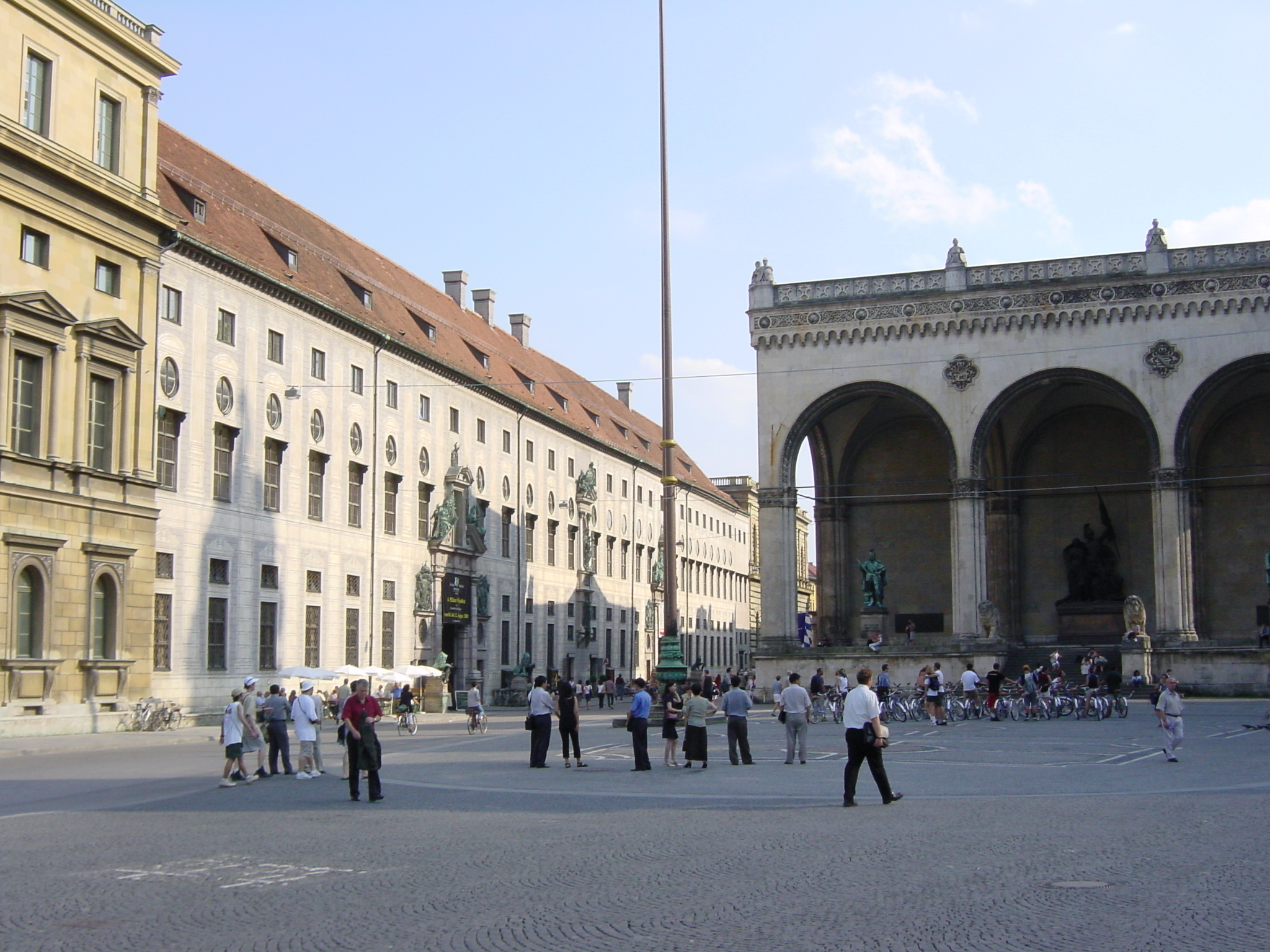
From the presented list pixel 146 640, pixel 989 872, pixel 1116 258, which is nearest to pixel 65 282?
pixel 146 640

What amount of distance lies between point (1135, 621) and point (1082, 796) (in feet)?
108

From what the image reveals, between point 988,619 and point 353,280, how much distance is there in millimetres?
27723

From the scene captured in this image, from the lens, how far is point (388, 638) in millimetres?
53875

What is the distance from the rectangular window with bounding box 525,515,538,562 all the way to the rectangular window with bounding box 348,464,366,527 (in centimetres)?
1640

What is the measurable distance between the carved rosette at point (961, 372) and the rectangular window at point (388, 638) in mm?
22788

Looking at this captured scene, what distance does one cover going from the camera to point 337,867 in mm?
12016

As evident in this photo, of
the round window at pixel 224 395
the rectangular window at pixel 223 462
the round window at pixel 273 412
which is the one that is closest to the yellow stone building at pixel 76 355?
the round window at pixel 224 395

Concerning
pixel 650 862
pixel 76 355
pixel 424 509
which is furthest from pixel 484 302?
pixel 650 862

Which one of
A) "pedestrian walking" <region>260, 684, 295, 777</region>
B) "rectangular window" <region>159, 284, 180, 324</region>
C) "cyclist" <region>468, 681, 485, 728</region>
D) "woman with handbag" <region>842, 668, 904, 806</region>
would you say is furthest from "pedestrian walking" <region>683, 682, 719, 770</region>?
"rectangular window" <region>159, 284, 180, 324</region>

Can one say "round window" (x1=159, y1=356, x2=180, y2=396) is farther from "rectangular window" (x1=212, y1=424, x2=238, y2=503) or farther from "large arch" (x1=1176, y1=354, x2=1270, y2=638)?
"large arch" (x1=1176, y1=354, x2=1270, y2=638)

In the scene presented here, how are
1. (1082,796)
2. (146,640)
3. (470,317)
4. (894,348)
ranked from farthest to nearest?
(470,317)
(894,348)
(146,640)
(1082,796)

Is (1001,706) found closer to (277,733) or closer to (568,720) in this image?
(568,720)

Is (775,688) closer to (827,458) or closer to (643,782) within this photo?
(827,458)

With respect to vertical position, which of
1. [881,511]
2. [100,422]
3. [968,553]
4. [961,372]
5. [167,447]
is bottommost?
[968,553]
